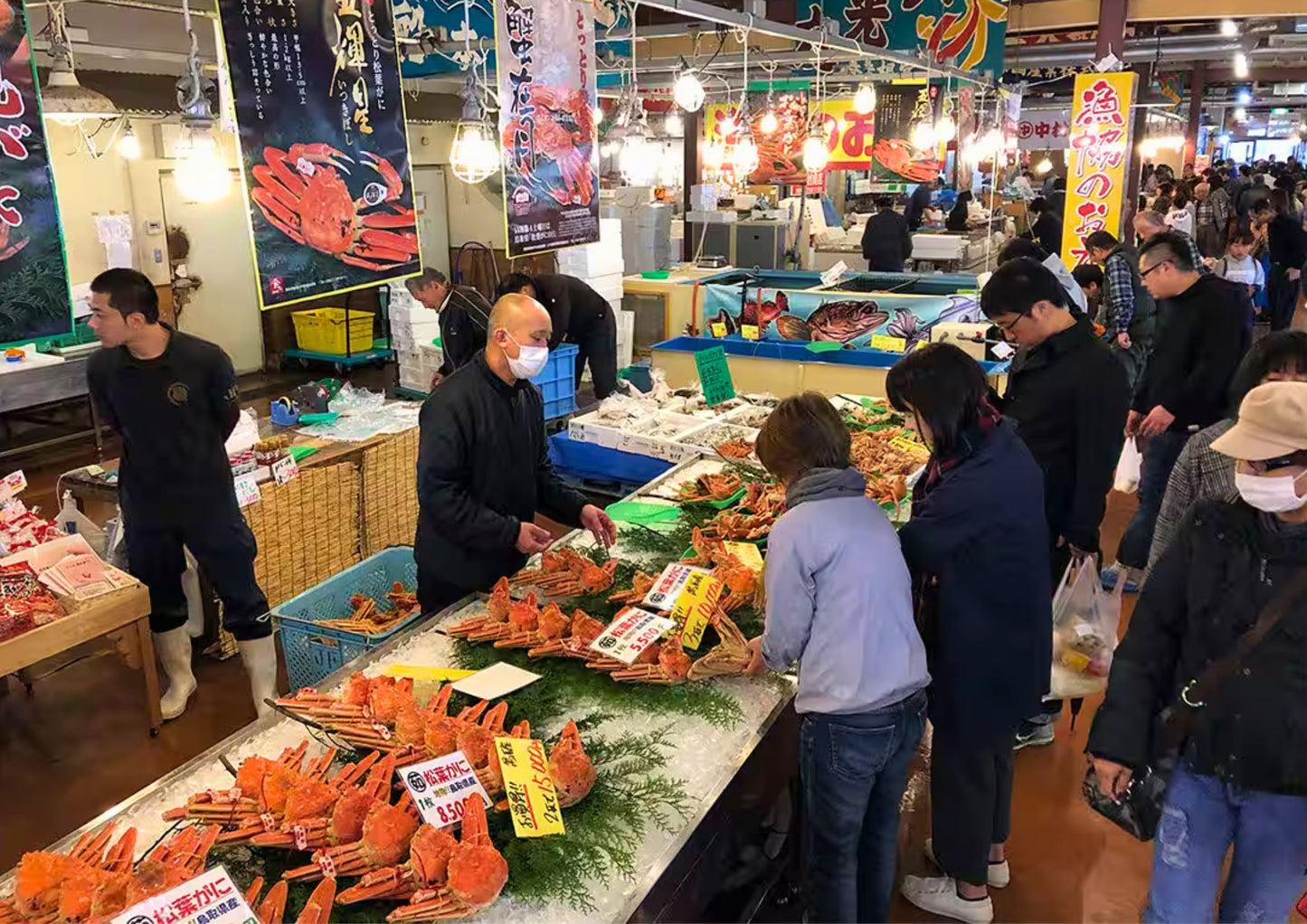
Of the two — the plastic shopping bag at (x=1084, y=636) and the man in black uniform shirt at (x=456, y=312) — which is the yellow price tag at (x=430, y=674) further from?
the man in black uniform shirt at (x=456, y=312)

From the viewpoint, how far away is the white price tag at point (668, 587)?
10.1ft

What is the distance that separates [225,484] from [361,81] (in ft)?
5.66

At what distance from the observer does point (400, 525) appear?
6.08 metres

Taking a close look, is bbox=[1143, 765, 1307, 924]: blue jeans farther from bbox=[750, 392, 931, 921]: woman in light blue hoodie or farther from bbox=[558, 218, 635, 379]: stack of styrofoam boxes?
bbox=[558, 218, 635, 379]: stack of styrofoam boxes

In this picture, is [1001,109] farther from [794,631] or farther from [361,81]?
[794,631]

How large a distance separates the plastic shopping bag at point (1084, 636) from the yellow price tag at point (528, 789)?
209 centimetres

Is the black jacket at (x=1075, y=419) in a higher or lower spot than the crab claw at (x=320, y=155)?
lower

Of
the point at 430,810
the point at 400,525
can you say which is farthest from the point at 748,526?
the point at 400,525

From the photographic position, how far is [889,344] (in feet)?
23.3

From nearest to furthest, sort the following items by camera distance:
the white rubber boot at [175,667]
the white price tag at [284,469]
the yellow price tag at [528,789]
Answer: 1. the yellow price tag at [528,789]
2. the white rubber boot at [175,667]
3. the white price tag at [284,469]

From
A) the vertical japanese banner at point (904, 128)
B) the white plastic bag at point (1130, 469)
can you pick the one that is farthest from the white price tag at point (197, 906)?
the vertical japanese banner at point (904, 128)

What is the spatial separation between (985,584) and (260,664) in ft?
10.3

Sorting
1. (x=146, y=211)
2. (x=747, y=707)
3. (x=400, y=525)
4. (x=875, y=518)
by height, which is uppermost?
(x=146, y=211)

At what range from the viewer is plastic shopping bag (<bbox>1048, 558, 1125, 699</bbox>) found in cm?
357
